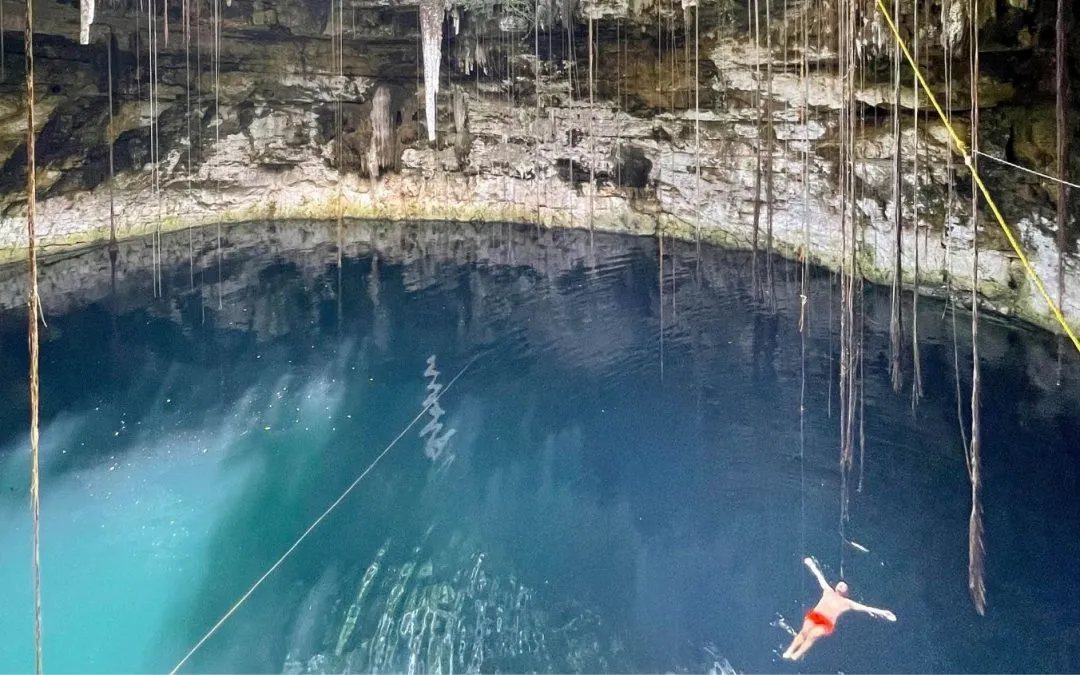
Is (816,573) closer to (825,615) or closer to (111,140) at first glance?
(825,615)

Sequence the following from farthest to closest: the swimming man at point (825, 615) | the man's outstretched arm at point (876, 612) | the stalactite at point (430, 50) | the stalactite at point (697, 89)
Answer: the stalactite at point (430, 50) → the stalactite at point (697, 89) → the man's outstretched arm at point (876, 612) → the swimming man at point (825, 615)

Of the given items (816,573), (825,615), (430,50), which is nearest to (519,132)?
(430,50)

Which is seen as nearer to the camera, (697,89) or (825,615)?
(825,615)

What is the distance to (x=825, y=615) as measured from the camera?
3904 mm

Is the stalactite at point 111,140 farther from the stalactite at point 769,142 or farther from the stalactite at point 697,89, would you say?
the stalactite at point 769,142

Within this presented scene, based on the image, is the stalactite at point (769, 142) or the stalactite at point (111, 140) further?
the stalactite at point (111, 140)

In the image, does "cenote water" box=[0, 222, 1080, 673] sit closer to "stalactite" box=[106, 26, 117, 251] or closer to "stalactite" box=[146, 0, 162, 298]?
"stalactite" box=[106, 26, 117, 251]

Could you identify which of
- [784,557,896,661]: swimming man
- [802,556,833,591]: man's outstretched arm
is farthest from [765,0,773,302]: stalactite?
[784,557,896,661]: swimming man

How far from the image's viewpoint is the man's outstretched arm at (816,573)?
4.10 m

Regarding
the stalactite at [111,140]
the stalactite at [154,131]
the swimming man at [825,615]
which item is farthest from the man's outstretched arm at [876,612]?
the stalactite at [111,140]

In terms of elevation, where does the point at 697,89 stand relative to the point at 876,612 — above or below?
above

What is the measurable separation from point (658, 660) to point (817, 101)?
26.5 ft

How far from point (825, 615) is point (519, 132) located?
11.4m

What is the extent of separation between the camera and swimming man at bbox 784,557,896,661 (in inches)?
147
